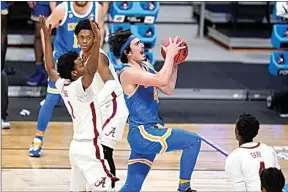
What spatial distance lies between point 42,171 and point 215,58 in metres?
5.89

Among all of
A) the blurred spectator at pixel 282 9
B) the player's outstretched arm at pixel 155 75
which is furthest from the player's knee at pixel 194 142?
the blurred spectator at pixel 282 9

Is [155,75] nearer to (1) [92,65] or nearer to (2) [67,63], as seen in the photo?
(1) [92,65]

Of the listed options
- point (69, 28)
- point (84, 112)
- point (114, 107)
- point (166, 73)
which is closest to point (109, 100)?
point (114, 107)

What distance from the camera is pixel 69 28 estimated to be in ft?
→ 28.6

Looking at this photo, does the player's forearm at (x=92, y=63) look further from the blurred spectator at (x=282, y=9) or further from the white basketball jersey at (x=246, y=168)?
the blurred spectator at (x=282, y=9)

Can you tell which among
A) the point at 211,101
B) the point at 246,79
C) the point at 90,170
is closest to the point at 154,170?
the point at 90,170

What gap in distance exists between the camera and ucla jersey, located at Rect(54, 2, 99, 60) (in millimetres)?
8703

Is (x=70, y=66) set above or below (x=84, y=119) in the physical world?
above

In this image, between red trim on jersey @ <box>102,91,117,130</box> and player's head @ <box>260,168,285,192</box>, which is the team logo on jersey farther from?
player's head @ <box>260,168,285,192</box>

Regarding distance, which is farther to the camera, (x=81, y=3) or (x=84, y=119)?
(x=81, y=3)

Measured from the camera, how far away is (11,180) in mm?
7664

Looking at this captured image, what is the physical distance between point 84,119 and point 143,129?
2.54 ft

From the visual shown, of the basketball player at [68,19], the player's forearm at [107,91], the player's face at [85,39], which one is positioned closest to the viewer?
the player's face at [85,39]

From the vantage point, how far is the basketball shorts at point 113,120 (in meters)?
6.83
